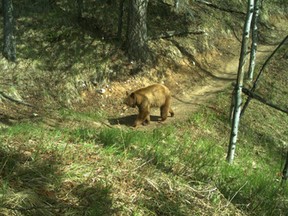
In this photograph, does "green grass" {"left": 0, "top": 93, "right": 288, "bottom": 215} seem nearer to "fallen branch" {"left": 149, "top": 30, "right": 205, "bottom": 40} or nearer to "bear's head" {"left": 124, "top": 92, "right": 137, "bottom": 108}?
"bear's head" {"left": 124, "top": 92, "right": 137, "bottom": 108}

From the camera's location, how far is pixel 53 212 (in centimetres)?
316

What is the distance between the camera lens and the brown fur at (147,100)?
11562 millimetres

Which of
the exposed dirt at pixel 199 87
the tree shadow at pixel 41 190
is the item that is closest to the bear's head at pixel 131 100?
the exposed dirt at pixel 199 87

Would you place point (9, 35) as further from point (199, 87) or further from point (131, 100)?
point (199, 87)

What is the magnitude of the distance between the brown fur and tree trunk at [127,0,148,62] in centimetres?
333

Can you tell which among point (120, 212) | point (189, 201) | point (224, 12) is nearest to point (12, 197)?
point (120, 212)

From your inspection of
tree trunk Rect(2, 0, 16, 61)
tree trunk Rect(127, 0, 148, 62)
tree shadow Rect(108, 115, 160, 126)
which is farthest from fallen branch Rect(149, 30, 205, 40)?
tree trunk Rect(2, 0, 16, 61)

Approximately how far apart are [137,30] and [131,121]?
4146mm

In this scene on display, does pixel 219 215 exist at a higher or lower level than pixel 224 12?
lower

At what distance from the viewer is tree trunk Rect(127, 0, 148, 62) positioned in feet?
48.1

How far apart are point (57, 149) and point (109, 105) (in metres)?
9.04

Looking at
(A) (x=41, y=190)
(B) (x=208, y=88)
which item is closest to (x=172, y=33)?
(B) (x=208, y=88)

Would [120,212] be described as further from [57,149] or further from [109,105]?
[109,105]

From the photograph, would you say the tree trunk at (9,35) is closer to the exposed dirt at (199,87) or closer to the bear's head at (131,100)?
the exposed dirt at (199,87)
